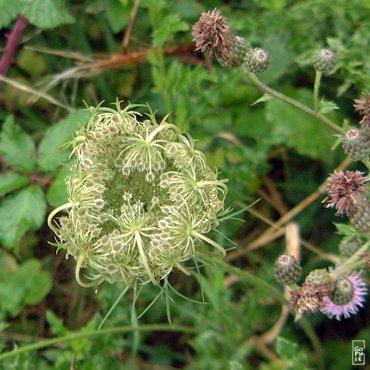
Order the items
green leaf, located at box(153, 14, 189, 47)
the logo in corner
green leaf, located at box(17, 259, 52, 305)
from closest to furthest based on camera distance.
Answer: green leaf, located at box(153, 14, 189, 47) → the logo in corner → green leaf, located at box(17, 259, 52, 305)

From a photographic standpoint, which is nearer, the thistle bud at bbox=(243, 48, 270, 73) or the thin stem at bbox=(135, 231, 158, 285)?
the thin stem at bbox=(135, 231, 158, 285)

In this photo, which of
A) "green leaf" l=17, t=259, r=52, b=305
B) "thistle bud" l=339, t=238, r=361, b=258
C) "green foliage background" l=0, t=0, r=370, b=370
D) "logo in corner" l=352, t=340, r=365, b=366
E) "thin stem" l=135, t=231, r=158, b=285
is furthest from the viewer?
"green leaf" l=17, t=259, r=52, b=305

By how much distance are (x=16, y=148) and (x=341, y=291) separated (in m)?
2.17

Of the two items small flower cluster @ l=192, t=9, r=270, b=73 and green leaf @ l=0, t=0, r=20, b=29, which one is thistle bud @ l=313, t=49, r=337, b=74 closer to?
small flower cluster @ l=192, t=9, r=270, b=73

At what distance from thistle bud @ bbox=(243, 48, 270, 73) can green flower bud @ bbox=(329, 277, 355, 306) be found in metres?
1.14

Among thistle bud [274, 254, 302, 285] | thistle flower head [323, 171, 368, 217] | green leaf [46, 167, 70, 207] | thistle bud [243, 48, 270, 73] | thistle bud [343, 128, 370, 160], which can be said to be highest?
thistle bud [243, 48, 270, 73]

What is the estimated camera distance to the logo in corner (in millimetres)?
4648

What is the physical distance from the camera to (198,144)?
15.1 ft

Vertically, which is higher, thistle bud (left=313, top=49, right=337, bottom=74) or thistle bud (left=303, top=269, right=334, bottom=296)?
thistle bud (left=313, top=49, right=337, bottom=74)

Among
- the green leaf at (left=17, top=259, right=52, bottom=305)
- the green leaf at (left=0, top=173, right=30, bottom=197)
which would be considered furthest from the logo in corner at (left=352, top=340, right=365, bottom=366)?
the green leaf at (left=0, top=173, right=30, bottom=197)

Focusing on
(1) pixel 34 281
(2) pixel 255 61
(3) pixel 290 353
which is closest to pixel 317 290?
(3) pixel 290 353

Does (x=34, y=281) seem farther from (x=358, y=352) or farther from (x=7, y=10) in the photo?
(x=358, y=352)

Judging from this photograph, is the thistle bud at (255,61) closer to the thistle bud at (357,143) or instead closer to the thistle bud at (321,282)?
the thistle bud at (357,143)

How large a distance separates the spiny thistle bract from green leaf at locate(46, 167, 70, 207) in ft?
3.11
